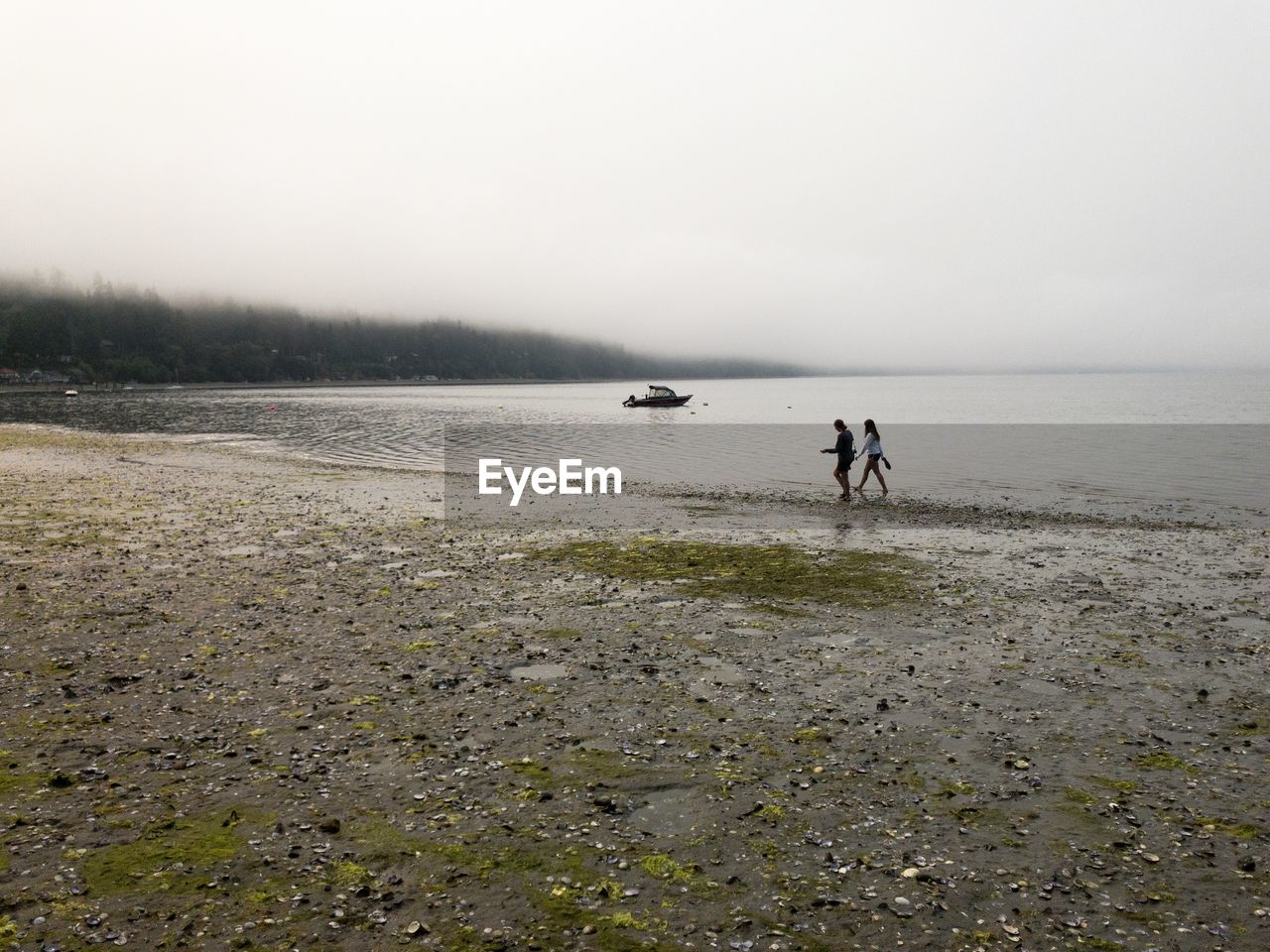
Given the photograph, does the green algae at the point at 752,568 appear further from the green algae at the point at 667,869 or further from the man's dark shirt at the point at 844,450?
the man's dark shirt at the point at 844,450

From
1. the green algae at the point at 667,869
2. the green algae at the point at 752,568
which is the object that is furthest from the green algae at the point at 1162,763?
the green algae at the point at 752,568

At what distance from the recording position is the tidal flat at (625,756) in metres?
6.70

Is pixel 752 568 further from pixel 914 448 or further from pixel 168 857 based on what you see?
pixel 914 448

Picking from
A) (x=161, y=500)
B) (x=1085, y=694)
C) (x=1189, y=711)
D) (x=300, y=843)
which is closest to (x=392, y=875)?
(x=300, y=843)

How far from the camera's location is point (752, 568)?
66.7ft

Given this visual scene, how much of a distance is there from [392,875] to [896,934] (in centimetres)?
441

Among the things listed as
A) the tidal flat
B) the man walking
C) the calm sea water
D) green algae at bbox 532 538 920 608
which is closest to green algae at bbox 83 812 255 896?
the tidal flat

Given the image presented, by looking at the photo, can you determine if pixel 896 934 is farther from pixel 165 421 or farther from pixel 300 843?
pixel 165 421

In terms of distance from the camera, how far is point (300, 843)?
7.51 m

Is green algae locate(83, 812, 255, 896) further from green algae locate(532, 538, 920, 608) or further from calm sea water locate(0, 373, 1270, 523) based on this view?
calm sea water locate(0, 373, 1270, 523)

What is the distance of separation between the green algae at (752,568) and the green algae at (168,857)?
11295 mm

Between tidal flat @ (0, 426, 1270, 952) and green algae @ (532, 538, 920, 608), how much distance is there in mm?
218

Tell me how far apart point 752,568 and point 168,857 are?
15039 mm

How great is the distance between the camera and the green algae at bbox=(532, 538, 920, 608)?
17.8m
